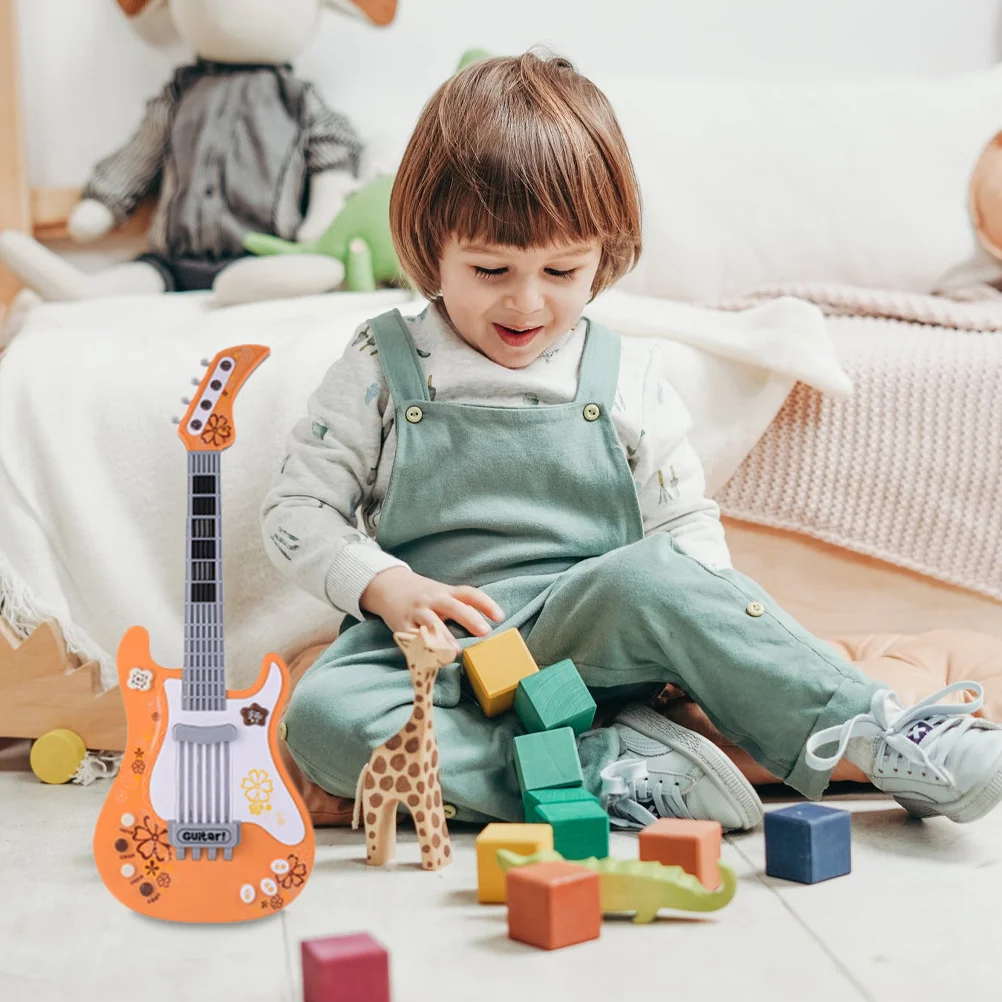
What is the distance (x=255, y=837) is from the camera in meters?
0.75

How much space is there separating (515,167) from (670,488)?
1.02 feet

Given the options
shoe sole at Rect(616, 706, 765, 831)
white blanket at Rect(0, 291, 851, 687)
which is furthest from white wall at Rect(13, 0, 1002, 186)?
shoe sole at Rect(616, 706, 765, 831)

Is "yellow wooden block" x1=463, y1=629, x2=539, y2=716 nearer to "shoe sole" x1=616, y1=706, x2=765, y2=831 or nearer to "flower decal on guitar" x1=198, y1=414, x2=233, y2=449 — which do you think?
"shoe sole" x1=616, y1=706, x2=765, y2=831

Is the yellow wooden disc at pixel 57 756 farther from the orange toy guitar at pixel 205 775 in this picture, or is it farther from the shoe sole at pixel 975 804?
the shoe sole at pixel 975 804

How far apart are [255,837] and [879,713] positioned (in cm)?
44

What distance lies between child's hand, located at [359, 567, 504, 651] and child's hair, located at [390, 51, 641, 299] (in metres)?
0.27

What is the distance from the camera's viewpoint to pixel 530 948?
2.34 feet

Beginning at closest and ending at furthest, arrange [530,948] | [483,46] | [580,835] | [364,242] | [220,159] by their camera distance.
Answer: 1. [530,948]
2. [580,835]
3. [364,242]
4. [220,159]
5. [483,46]

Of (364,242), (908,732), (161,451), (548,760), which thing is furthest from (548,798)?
(364,242)

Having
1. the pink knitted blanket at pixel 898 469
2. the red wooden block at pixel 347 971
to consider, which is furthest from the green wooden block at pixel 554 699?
the pink knitted blanket at pixel 898 469

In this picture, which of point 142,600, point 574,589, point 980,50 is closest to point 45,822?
point 142,600

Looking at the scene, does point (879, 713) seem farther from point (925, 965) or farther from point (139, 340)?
point (139, 340)

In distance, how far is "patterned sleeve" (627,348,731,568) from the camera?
1117mm

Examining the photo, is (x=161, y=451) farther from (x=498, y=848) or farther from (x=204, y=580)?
(x=498, y=848)
